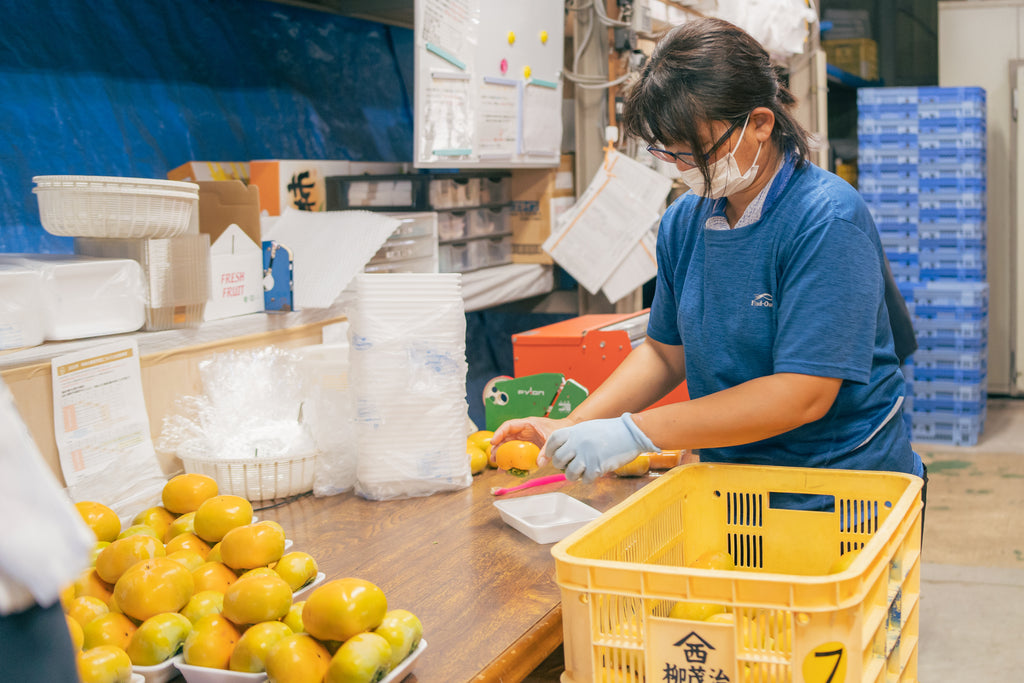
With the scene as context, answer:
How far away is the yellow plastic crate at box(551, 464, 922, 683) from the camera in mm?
1000

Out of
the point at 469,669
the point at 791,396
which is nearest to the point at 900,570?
the point at 791,396

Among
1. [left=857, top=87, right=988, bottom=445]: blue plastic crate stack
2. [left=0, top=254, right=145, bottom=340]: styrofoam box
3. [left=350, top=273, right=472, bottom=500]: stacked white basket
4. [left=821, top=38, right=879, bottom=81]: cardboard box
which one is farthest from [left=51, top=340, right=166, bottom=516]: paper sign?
[left=821, top=38, right=879, bottom=81]: cardboard box

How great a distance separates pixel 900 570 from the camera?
3.91ft

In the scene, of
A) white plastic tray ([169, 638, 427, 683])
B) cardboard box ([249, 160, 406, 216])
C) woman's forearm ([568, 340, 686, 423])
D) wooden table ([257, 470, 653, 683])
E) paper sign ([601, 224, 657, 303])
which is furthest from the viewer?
paper sign ([601, 224, 657, 303])

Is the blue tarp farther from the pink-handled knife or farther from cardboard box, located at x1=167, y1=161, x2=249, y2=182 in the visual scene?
the pink-handled knife

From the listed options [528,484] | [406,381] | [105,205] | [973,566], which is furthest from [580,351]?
[973,566]

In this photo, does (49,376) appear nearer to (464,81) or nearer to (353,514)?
(353,514)

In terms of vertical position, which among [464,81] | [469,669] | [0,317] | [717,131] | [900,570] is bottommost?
[469,669]

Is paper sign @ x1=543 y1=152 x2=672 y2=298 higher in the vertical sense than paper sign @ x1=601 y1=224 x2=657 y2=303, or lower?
higher

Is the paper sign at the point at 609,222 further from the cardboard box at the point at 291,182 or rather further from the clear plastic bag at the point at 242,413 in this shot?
the clear plastic bag at the point at 242,413

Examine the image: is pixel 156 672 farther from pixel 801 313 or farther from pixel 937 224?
Answer: pixel 937 224

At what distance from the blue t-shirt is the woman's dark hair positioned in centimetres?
14

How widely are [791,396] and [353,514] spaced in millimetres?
902

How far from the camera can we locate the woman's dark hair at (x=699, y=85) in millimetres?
1377
